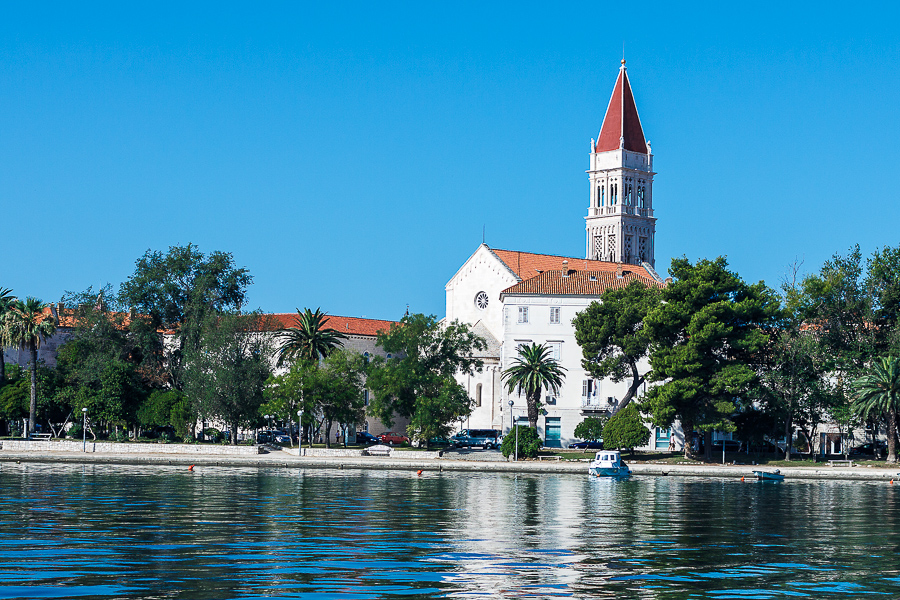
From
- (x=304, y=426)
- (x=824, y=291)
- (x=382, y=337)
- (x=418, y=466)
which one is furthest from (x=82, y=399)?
(x=824, y=291)

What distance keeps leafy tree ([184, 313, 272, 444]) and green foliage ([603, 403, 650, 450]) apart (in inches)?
1021

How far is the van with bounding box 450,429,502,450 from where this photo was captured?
289ft

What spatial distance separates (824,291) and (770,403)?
9.02m

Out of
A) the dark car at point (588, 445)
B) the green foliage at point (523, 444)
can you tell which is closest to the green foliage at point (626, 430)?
the green foliage at point (523, 444)

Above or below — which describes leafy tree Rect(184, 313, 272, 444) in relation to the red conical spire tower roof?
below

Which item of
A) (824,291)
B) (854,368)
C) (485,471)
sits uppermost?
(824,291)

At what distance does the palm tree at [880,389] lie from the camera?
7194 centimetres

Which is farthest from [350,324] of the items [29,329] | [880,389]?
[880,389]

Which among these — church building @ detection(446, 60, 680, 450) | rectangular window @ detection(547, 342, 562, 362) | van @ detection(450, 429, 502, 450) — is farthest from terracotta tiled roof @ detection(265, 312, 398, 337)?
rectangular window @ detection(547, 342, 562, 362)

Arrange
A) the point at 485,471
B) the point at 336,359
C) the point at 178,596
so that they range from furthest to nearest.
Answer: the point at 336,359 < the point at 485,471 < the point at 178,596

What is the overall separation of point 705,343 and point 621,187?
2720 inches

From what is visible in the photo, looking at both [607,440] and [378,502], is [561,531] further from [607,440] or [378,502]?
[607,440]

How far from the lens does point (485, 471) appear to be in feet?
232

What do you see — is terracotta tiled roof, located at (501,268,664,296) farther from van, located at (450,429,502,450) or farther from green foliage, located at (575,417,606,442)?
van, located at (450,429,502,450)
